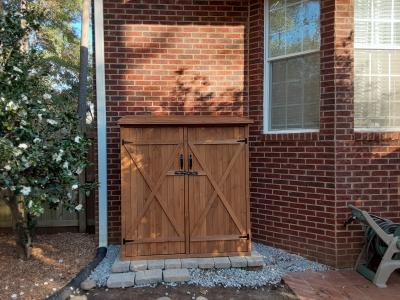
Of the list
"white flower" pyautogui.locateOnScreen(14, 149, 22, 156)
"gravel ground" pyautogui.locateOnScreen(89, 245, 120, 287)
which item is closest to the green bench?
"gravel ground" pyautogui.locateOnScreen(89, 245, 120, 287)

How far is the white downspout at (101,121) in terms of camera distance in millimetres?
6047

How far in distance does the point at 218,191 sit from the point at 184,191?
43 centimetres

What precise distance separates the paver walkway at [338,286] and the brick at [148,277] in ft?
4.81

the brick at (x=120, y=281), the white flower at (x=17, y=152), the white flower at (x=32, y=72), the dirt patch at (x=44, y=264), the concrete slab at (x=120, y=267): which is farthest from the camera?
the concrete slab at (x=120, y=267)

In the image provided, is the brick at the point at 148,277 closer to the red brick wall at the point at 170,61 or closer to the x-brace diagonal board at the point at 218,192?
the x-brace diagonal board at the point at 218,192

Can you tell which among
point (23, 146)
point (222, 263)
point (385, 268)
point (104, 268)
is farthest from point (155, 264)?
point (385, 268)

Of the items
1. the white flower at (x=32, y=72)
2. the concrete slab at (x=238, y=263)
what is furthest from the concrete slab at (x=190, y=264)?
the white flower at (x=32, y=72)

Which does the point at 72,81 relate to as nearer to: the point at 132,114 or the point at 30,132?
the point at 132,114

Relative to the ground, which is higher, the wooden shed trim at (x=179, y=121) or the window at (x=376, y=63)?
the window at (x=376, y=63)

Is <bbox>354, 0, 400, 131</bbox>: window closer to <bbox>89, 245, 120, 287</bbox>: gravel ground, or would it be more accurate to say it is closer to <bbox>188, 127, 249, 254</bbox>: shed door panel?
<bbox>188, 127, 249, 254</bbox>: shed door panel

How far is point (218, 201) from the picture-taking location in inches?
208

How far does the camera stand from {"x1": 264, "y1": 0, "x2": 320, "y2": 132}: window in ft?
18.1

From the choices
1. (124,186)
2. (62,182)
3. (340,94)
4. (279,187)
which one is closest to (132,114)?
(124,186)

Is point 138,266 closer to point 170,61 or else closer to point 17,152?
point 17,152
